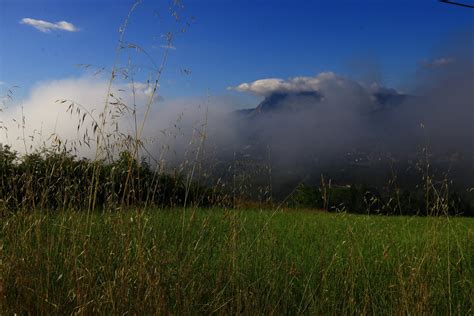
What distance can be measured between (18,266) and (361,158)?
311 centimetres

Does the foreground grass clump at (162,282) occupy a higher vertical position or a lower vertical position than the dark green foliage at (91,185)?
lower

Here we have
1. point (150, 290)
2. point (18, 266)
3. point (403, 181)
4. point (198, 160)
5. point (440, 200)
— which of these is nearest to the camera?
point (150, 290)

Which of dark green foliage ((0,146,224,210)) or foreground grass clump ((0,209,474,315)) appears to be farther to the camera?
dark green foliage ((0,146,224,210))

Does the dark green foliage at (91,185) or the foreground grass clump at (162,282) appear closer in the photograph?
the foreground grass clump at (162,282)

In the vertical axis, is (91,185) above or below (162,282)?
above

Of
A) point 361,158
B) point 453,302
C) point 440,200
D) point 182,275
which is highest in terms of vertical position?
point 361,158

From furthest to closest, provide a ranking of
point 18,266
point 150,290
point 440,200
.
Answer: point 440,200
point 18,266
point 150,290

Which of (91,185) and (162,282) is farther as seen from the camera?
(91,185)

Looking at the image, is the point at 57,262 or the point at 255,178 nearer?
the point at 57,262

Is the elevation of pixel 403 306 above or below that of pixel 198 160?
below

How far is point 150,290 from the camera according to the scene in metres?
2.47

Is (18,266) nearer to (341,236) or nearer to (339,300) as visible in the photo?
(339,300)

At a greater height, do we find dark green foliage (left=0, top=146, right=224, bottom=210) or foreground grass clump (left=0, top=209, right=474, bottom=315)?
dark green foliage (left=0, top=146, right=224, bottom=210)

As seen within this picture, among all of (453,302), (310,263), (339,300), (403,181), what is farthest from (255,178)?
(453,302)
